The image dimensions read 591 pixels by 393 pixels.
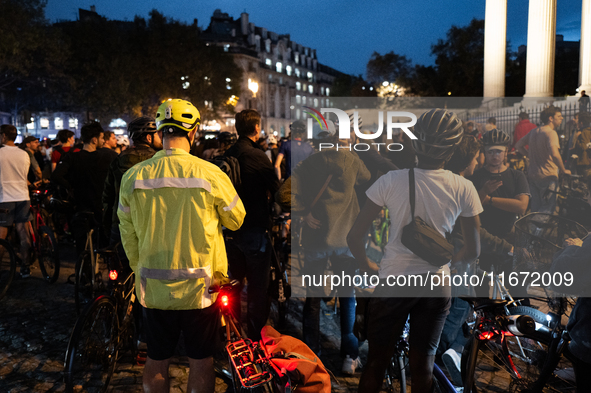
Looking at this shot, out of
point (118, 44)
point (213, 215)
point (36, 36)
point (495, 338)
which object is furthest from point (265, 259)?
point (118, 44)

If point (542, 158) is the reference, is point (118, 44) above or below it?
above

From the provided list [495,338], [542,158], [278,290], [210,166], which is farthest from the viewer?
[542,158]

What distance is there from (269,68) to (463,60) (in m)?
53.9

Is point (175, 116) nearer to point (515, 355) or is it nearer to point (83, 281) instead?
point (515, 355)

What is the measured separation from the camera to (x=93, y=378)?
4043mm

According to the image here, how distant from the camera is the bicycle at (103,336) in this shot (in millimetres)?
3475

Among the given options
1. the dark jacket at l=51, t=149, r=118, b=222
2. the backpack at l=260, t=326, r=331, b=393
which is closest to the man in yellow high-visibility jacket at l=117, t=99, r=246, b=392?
the backpack at l=260, t=326, r=331, b=393

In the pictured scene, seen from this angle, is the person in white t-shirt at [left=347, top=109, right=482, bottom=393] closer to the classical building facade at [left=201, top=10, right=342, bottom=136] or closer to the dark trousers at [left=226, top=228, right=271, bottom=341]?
the dark trousers at [left=226, top=228, right=271, bottom=341]

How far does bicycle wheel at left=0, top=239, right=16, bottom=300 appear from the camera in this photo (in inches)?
240

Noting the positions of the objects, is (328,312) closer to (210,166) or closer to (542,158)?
(210,166)

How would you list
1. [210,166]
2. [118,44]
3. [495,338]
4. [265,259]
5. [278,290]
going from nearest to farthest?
[210,166] → [495,338] → [265,259] → [278,290] → [118,44]

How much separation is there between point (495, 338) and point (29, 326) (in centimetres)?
494

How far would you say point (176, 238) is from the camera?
8.89ft

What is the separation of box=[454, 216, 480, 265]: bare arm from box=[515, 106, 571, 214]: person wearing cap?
4.95 metres
